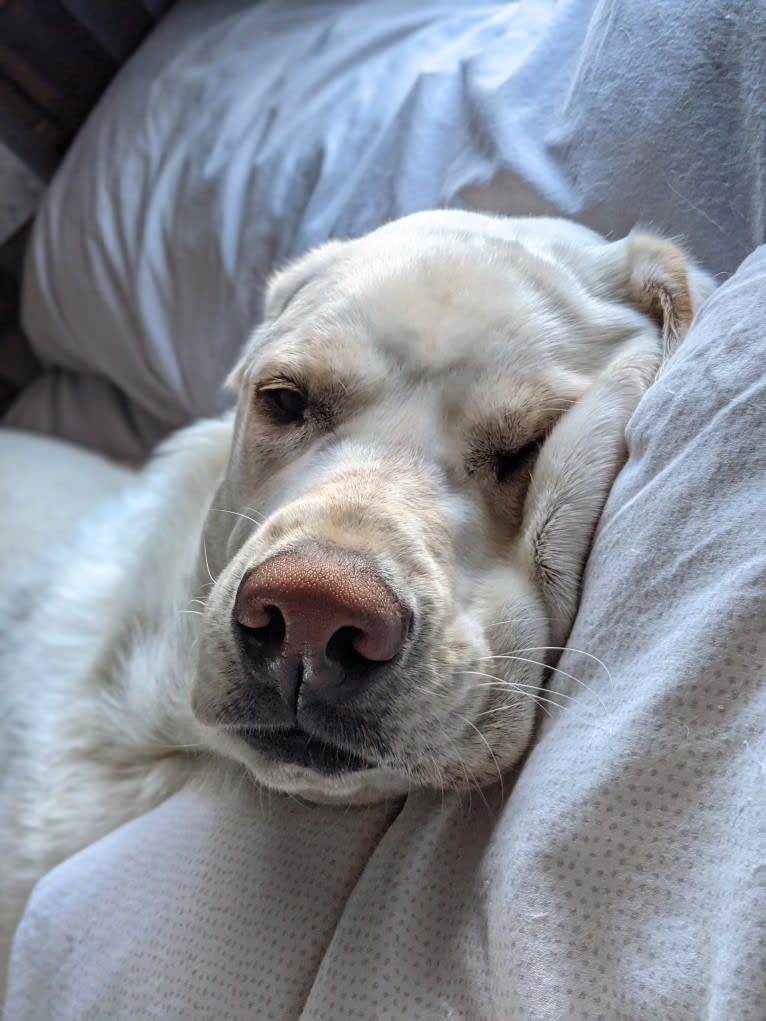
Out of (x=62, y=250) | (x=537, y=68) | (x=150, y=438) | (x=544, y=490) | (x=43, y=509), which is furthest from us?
(x=150, y=438)

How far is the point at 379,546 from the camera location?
38.4 inches

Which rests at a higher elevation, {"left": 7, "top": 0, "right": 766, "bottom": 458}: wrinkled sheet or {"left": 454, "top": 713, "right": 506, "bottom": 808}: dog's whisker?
{"left": 7, "top": 0, "right": 766, "bottom": 458}: wrinkled sheet

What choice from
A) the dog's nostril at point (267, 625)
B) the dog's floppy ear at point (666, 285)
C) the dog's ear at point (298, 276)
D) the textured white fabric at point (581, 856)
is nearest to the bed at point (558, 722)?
the textured white fabric at point (581, 856)

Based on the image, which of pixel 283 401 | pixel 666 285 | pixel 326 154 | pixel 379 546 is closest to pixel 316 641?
pixel 379 546

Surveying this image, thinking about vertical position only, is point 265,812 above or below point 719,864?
below

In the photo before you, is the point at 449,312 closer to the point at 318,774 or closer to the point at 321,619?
the point at 321,619

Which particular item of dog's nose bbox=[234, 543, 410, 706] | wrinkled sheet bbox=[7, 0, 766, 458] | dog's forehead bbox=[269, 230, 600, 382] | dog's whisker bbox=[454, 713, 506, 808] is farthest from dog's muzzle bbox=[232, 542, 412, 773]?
wrinkled sheet bbox=[7, 0, 766, 458]

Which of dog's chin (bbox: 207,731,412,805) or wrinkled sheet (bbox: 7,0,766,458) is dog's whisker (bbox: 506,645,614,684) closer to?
dog's chin (bbox: 207,731,412,805)

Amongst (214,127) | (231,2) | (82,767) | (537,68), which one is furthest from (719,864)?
(231,2)

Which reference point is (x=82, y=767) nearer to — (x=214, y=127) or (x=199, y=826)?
(x=199, y=826)

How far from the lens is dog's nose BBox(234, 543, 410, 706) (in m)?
0.88

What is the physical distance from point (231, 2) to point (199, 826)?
2415 millimetres

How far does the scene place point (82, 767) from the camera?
1.51 meters

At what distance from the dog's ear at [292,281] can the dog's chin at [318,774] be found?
2.17ft
